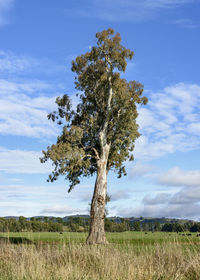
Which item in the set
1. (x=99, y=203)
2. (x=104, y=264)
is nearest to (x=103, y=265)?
(x=104, y=264)

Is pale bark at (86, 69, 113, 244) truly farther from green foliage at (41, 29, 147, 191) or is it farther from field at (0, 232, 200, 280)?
field at (0, 232, 200, 280)

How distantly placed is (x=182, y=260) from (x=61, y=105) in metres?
23.0

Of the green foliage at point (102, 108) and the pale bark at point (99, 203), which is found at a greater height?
the green foliage at point (102, 108)

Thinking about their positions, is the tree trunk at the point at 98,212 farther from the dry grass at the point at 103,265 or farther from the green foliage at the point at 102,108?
the dry grass at the point at 103,265

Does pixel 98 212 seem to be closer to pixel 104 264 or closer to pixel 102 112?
pixel 102 112

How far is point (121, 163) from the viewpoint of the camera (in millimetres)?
31766

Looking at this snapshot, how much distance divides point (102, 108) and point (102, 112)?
363 millimetres

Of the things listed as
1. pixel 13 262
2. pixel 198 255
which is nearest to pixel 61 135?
pixel 13 262

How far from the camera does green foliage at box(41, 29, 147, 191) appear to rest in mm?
28859

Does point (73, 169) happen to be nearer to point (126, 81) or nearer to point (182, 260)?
point (126, 81)

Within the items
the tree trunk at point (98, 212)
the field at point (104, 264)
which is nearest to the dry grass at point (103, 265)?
the field at point (104, 264)

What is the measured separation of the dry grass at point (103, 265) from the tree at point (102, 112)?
15.5 meters

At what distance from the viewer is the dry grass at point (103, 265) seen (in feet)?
29.4

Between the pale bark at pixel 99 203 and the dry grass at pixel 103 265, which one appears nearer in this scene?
the dry grass at pixel 103 265
